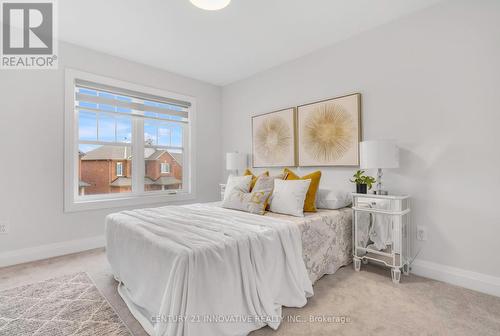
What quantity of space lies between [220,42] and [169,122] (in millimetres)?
1670

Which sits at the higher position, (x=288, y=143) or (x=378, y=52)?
(x=378, y=52)

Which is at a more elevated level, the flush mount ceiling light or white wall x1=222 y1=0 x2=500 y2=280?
the flush mount ceiling light

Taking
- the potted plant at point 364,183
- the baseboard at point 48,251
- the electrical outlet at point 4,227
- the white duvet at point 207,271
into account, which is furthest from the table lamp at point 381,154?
the electrical outlet at point 4,227

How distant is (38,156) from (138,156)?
1.19 m

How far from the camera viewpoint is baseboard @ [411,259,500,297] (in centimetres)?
205

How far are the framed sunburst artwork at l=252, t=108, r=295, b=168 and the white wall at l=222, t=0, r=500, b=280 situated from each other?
34.0 inches

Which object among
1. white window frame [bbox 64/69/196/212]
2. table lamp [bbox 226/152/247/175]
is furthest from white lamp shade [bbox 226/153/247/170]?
white window frame [bbox 64/69/196/212]

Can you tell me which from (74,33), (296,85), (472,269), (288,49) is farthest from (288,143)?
(74,33)

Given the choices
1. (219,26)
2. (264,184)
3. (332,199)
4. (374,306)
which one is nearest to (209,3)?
(219,26)

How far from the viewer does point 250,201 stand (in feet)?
8.69

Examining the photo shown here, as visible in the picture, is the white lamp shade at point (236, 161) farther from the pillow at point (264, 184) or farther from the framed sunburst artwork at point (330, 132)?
the pillow at point (264, 184)

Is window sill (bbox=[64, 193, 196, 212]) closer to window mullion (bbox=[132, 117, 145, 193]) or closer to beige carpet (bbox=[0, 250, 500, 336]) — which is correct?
window mullion (bbox=[132, 117, 145, 193])

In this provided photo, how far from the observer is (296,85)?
11.5ft

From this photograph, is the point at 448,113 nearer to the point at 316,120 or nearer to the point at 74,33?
the point at 316,120
